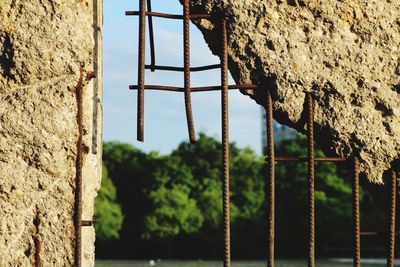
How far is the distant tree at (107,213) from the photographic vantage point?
Result: 38.4 metres

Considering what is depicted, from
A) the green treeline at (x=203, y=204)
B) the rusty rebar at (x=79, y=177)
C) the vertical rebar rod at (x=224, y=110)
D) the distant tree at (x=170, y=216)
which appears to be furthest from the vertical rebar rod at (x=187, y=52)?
the distant tree at (x=170, y=216)

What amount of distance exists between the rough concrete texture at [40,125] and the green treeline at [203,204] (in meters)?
33.4

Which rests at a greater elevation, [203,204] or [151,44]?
[151,44]

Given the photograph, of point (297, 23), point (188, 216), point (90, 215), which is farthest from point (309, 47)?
point (188, 216)

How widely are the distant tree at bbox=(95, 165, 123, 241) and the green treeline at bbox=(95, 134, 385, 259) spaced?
1.9 inches

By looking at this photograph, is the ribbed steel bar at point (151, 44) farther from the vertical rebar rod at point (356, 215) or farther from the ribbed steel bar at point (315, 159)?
the vertical rebar rod at point (356, 215)

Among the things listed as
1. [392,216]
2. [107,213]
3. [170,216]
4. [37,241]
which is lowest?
[170,216]

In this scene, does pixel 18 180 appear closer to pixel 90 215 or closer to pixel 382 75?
pixel 90 215

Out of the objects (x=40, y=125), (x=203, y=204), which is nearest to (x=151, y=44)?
(x=40, y=125)

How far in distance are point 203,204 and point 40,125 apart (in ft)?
123

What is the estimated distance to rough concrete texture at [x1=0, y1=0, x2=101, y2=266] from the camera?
3332 mm

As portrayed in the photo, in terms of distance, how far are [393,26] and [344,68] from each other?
33 cm

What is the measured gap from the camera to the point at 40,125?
3.36 meters

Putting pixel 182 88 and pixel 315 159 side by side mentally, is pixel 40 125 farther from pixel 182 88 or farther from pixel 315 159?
pixel 315 159
